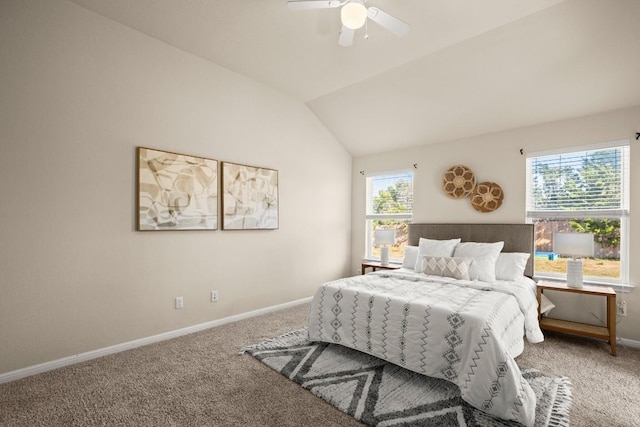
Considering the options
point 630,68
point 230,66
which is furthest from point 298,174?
point 630,68

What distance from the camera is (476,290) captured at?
9.17 ft

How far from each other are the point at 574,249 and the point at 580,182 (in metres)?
0.86

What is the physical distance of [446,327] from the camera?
7.06ft

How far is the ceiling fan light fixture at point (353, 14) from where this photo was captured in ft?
6.70

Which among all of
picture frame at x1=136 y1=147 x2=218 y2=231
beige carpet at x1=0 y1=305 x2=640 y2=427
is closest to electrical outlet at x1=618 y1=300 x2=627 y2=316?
beige carpet at x1=0 y1=305 x2=640 y2=427

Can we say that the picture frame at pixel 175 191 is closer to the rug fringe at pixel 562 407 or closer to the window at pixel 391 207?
the window at pixel 391 207

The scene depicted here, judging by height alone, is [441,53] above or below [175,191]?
above

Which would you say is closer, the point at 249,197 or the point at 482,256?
the point at 482,256

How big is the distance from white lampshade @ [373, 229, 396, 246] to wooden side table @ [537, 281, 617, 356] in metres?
1.81

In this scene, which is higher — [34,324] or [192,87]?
[192,87]

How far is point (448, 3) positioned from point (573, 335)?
11.2 feet

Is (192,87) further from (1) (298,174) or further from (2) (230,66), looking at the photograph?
(1) (298,174)

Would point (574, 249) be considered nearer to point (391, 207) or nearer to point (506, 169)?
point (506, 169)

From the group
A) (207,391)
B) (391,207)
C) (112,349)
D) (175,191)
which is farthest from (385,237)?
(112,349)
